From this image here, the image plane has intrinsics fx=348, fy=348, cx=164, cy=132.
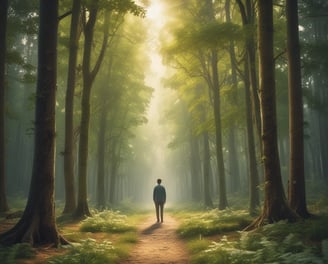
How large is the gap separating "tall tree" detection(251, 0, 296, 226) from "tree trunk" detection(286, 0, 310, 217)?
89cm

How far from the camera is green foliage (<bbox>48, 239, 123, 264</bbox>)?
581 centimetres

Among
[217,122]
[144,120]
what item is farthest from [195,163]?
[217,122]

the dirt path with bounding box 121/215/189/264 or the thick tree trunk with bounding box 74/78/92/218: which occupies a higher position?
the thick tree trunk with bounding box 74/78/92/218

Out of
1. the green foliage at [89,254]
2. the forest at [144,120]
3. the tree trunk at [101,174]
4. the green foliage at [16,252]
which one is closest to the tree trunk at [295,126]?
the forest at [144,120]

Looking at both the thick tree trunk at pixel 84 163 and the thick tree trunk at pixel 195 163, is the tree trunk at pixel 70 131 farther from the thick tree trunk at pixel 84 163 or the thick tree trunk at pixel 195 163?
the thick tree trunk at pixel 195 163

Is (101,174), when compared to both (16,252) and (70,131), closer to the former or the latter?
(70,131)

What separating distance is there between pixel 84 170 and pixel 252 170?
6816 mm

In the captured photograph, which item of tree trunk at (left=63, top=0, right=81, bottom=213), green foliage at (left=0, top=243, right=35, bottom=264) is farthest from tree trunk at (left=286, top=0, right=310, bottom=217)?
tree trunk at (left=63, top=0, right=81, bottom=213)

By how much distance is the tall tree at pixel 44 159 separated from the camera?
737 centimetres

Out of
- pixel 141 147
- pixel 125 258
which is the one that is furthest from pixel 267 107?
pixel 141 147

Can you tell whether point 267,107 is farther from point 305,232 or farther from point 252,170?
point 252,170

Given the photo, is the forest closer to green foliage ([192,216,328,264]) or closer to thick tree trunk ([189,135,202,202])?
green foliage ([192,216,328,264])

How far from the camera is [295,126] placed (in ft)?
33.4

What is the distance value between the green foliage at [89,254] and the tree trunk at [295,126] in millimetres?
5300
